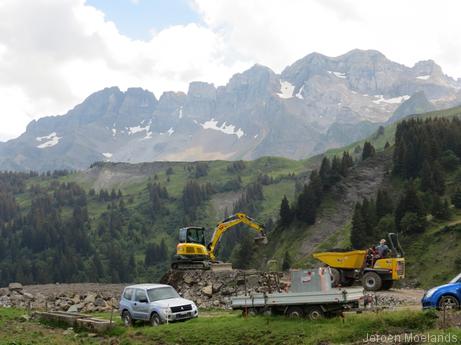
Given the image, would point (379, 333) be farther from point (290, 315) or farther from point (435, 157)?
point (435, 157)

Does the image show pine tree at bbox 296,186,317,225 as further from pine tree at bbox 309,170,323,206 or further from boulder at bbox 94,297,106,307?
boulder at bbox 94,297,106,307

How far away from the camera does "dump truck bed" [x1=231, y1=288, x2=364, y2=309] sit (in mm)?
24250

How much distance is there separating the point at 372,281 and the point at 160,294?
53.9ft

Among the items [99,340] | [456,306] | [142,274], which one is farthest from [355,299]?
[142,274]

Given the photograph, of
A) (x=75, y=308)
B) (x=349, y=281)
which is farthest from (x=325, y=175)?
(x=75, y=308)

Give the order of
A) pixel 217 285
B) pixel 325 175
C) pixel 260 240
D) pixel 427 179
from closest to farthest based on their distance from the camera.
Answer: pixel 217 285 < pixel 260 240 < pixel 427 179 < pixel 325 175

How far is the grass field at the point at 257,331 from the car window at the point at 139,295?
61.9 inches

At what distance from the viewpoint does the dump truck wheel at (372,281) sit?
38.3m

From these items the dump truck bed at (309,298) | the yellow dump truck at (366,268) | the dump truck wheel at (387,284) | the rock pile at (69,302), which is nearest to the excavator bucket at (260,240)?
the yellow dump truck at (366,268)

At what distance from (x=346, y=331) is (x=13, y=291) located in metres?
Answer: 59.2

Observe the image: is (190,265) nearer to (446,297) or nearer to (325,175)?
(446,297)

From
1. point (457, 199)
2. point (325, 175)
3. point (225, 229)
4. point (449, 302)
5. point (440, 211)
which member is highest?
point (325, 175)

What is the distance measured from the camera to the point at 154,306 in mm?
30594

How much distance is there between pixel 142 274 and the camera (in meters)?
200
